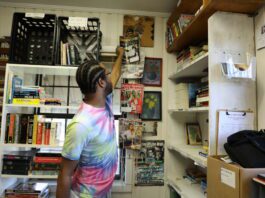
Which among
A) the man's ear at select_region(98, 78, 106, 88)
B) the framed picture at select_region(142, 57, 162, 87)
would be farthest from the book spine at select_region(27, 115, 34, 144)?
the framed picture at select_region(142, 57, 162, 87)

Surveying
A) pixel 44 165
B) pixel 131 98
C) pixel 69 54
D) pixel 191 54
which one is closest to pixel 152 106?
pixel 131 98

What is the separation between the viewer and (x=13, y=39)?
2.19 meters

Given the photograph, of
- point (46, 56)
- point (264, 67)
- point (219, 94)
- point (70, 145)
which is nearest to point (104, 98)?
point (70, 145)

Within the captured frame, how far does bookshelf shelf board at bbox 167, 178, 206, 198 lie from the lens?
2002mm

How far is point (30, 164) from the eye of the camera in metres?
2.18

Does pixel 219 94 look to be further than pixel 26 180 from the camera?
No

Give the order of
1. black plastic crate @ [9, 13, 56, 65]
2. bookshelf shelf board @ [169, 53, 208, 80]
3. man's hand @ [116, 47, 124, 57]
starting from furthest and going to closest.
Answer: man's hand @ [116, 47, 124, 57]
black plastic crate @ [9, 13, 56, 65]
bookshelf shelf board @ [169, 53, 208, 80]

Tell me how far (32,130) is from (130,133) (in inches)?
40.9

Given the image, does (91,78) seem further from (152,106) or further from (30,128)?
(152,106)

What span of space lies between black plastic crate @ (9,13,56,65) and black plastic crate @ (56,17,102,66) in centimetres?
8

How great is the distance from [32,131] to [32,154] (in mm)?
255

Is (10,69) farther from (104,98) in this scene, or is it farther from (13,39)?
(104,98)

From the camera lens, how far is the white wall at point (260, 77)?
1521mm

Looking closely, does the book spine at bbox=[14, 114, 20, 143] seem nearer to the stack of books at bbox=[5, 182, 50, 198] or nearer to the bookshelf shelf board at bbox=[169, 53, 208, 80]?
the stack of books at bbox=[5, 182, 50, 198]
